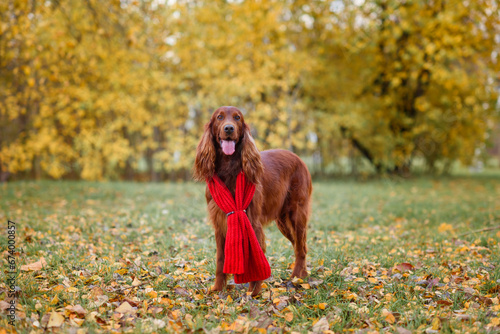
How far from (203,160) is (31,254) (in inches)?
95.8

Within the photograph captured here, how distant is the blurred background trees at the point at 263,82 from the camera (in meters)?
10.2

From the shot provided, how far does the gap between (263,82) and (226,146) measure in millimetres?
8355

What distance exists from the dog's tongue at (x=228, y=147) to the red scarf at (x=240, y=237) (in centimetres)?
25

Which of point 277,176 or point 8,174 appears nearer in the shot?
point 277,176

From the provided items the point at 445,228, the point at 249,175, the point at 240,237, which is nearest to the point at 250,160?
the point at 249,175

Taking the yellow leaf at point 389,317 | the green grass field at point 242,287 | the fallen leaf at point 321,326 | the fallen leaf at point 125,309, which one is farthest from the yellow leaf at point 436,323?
the fallen leaf at point 125,309

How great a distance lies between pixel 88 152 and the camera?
1327cm

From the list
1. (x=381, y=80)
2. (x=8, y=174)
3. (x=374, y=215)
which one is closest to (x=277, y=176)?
(x=374, y=215)

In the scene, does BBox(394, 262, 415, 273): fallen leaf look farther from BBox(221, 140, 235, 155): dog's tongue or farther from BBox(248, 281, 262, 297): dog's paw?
BBox(221, 140, 235, 155): dog's tongue

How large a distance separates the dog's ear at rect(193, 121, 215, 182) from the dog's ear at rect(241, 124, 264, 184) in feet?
0.95

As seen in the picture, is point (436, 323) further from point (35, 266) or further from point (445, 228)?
point (35, 266)

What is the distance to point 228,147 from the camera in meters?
3.26

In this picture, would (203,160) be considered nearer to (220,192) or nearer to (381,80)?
(220,192)

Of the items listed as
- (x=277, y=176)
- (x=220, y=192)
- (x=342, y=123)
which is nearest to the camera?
(x=220, y=192)
